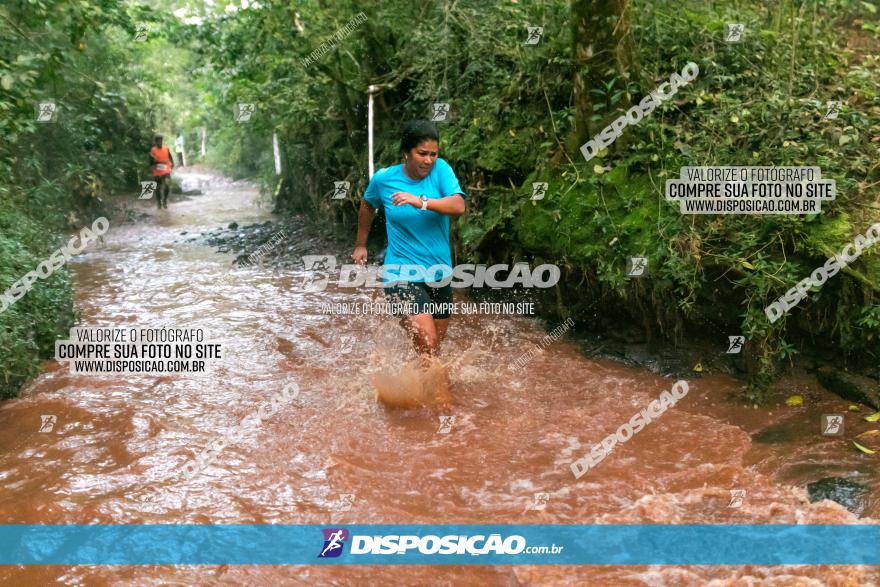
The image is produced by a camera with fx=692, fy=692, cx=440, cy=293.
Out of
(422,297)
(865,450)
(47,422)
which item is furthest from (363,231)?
(865,450)

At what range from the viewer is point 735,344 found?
5.63 metres

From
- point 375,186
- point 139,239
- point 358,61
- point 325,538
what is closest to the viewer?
point 325,538

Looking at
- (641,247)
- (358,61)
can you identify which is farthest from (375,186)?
(358,61)

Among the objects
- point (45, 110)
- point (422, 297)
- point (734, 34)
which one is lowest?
point (422, 297)

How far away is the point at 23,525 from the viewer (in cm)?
Result: 391

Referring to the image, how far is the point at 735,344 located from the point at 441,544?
320cm

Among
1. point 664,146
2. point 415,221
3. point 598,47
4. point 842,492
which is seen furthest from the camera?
point 598,47

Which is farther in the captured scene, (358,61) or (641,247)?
(358,61)

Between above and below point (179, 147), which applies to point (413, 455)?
below

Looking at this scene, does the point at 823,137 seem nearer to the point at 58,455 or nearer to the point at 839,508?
the point at 839,508

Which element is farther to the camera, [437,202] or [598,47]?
[598,47]

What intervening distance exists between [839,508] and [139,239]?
13623mm

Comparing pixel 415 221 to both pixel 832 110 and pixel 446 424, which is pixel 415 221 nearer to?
pixel 446 424

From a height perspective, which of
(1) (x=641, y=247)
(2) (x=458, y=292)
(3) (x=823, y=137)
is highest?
(3) (x=823, y=137)
